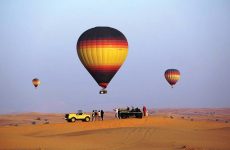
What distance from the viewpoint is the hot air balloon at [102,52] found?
66188 millimetres

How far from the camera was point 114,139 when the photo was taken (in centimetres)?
4391

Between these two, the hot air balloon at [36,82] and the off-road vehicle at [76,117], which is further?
the hot air balloon at [36,82]

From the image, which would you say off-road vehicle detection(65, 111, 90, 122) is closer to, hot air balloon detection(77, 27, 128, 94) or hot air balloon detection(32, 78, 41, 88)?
hot air balloon detection(77, 27, 128, 94)

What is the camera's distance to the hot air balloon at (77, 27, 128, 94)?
217 feet

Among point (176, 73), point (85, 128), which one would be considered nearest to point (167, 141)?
point (85, 128)

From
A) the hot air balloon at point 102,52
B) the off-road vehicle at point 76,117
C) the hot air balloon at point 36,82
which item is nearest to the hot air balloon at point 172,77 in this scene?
the hot air balloon at point 36,82

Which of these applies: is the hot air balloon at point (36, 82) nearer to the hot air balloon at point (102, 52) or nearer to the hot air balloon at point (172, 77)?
the hot air balloon at point (172, 77)

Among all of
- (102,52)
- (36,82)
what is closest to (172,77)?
(36,82)

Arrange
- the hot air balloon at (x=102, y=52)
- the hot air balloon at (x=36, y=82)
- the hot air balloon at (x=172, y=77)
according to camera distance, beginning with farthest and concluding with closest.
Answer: the hot air balloon at (x=36, y=82), the hot air balloon at (x=172, y=77), the hot air balloon at (x=102, y=52)

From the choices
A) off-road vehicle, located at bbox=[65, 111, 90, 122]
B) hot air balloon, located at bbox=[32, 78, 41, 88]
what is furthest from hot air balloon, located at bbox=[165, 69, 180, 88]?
off-road vehicle, located at bbox=[65, 111, 90, 122]

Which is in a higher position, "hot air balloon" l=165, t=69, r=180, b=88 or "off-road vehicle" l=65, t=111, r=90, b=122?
"hot air balloon" l=165, t=69, r=180, b=88

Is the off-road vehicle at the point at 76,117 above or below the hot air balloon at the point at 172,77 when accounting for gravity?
below

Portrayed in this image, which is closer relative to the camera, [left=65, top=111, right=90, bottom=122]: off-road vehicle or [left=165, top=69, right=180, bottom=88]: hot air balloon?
[left=65, top=111, right=90, bottom=122]: off-road vehicle

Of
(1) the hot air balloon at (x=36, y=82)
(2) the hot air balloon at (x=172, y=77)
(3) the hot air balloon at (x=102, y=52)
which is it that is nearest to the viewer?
(3) the hot air balloon at (x=102, y=52)
